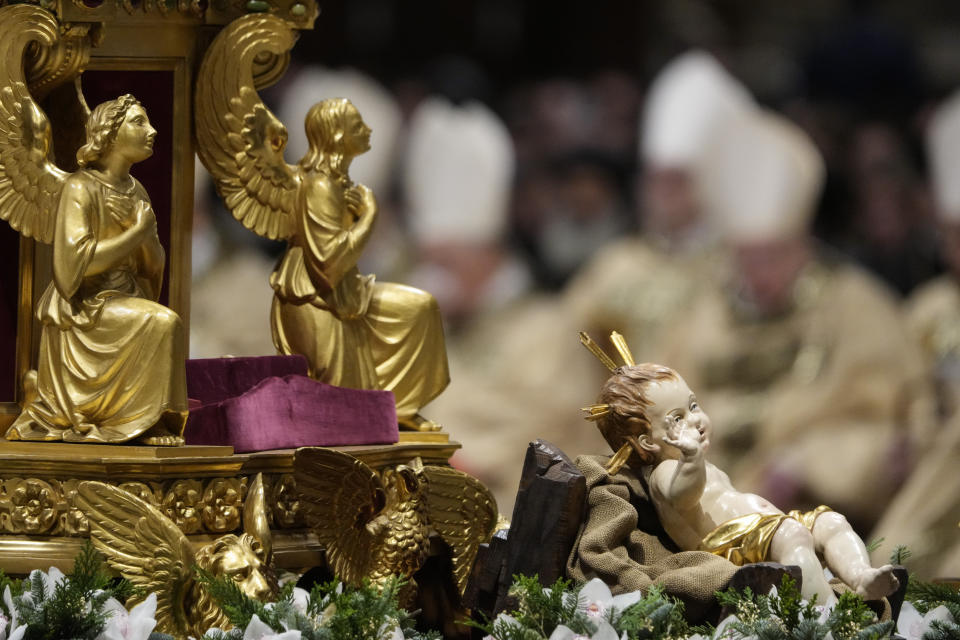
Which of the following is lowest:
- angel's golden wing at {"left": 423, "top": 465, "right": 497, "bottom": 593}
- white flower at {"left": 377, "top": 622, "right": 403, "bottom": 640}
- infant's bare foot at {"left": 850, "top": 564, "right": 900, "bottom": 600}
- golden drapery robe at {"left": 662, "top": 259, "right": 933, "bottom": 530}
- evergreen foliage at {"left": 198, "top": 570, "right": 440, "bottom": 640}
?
golden drapery robe at {"left": 662, "top": 259, "right": 933, "bottom": 530}

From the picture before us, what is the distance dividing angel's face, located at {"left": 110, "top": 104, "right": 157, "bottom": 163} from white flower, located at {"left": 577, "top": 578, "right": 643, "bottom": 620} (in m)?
1.41

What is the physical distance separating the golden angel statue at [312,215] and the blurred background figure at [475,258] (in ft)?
9.64

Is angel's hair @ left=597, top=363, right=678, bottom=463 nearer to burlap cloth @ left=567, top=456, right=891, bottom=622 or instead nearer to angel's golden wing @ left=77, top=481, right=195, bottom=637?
burlap cloth @ left=567, top=456, right=891, bottom=622

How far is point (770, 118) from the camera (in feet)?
25.2

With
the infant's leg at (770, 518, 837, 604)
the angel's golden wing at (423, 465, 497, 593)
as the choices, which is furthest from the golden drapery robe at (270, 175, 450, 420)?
the infant's leg at (770, 518, 837, 604)

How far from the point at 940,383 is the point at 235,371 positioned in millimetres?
3552

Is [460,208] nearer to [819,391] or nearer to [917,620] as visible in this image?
[819,391]

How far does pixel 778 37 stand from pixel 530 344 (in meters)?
1.53

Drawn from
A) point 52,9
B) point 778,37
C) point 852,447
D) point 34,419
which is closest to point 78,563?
point 34,419

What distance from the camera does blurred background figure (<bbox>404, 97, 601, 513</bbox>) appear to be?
7809mm

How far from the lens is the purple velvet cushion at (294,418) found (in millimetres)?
4250

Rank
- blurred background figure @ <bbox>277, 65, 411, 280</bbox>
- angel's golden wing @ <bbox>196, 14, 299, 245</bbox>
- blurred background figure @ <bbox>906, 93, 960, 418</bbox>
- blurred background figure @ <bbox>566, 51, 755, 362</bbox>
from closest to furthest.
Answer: angel's golden wing @ <bbox>196, 14, 299, 245</bbox> < blurred background figure @ <bbox>906, 93, 960, 418</bbox> < blurred background figure @ <bbox>566, 51, 755, 362</bbox> < blurred background figure @ <bbox>277, 65, 411, 280</bbox>

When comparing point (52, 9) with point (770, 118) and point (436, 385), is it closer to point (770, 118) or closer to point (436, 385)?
point (436, 385)

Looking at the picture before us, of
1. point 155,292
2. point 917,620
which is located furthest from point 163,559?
point 917,620
